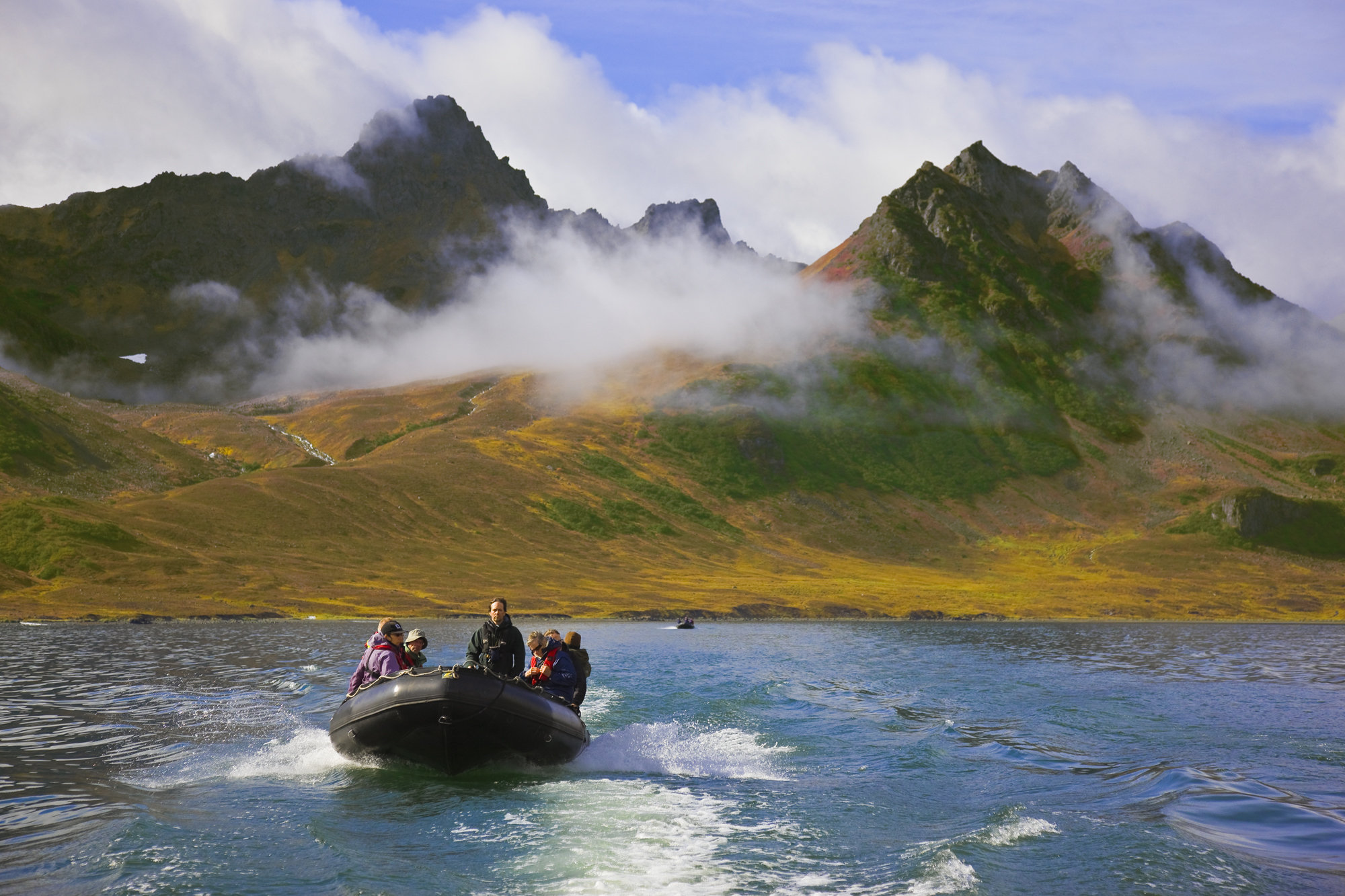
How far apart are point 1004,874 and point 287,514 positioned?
343 ft

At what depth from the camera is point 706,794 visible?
62.8 ft

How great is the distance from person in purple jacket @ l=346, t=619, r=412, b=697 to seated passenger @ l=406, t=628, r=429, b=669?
7.9 inches

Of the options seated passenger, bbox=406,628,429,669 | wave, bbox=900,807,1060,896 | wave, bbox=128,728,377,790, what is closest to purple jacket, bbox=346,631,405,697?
seated passenger, bbox=406,628,429,669

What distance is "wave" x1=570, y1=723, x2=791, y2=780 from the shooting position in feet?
70.9

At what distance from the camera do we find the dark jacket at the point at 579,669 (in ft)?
74.6

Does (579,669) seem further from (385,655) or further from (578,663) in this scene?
(385,655)

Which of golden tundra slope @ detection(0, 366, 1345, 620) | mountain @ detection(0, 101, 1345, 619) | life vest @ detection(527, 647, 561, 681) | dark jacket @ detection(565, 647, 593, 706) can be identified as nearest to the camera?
life vest @ detection(527, 647, 561, 681)

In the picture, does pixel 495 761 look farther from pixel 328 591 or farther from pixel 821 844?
pixel 328 591

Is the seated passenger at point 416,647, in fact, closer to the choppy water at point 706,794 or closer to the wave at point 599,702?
the choppy water at point 706,794

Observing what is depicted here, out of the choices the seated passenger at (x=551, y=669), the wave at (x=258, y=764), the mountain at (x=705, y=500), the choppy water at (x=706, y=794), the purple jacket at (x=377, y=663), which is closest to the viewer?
the choppy water at (x=706, y=794)

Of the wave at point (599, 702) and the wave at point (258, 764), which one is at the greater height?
the wave at point (258, 764)

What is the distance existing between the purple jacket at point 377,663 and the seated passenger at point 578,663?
12.6 feet

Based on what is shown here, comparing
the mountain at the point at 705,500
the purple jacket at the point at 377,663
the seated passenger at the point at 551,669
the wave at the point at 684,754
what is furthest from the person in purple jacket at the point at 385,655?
the mountain at the point at 705,500

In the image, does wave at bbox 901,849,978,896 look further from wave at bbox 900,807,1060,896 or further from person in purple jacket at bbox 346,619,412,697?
person in purple jacket at bbox 346,619,412,697
